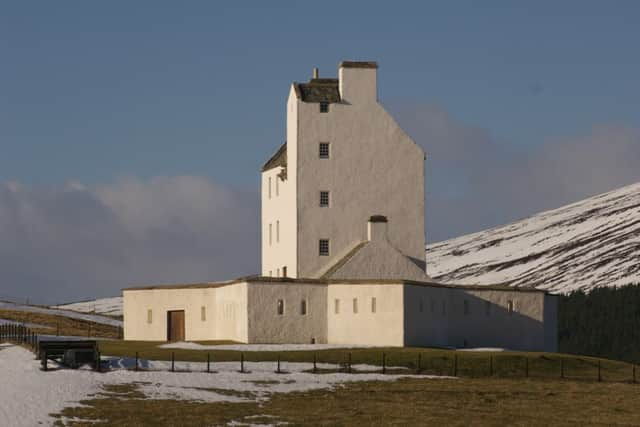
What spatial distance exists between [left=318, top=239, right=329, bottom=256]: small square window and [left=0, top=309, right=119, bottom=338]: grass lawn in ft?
73.9

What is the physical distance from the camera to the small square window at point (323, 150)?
89.9 metres

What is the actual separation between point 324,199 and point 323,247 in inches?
133

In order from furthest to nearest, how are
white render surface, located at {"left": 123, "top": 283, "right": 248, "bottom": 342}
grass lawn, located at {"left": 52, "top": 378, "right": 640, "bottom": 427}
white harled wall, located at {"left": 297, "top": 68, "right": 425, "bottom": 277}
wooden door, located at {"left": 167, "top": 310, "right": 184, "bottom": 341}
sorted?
1. white harled wall, located at {"left": 297, "top": 68, "right": 425, "bottom": 277}
2. wooden door, located at {"left": 167, "top": 310, "right": 184, "bottom": 341}
3. white render surface, located at {"left": 123, "top": 283, "right": 248, "bottom": 342}
4. grass lawn, located at {"left": 52, "top": 378, "right": 640, "bottom": 427}

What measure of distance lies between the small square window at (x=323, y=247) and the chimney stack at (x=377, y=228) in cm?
308

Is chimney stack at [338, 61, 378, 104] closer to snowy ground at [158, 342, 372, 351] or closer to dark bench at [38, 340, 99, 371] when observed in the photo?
snowy ground at [158, 342, 372, 351]

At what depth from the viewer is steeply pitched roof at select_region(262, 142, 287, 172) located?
9527cm

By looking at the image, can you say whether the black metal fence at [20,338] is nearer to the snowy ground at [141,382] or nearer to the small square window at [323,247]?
the snowy ground at [141,382]

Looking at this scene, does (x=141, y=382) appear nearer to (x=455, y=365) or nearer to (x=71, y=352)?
(x=71, y=352)

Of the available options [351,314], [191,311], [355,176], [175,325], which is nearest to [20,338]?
[175,325]

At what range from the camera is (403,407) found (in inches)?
2167

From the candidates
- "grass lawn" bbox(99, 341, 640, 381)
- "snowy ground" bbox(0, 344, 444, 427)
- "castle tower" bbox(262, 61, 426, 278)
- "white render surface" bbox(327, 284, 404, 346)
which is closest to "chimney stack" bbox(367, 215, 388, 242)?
"castle tower" bbox(262, 61, 426, 278)

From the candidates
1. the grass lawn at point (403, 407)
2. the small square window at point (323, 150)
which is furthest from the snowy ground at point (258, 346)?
the small square window at point (323, 150)

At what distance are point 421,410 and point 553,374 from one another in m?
19.7

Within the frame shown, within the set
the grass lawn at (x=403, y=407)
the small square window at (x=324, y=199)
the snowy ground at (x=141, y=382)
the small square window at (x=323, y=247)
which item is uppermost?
the small square window at (x=324, y=199)
